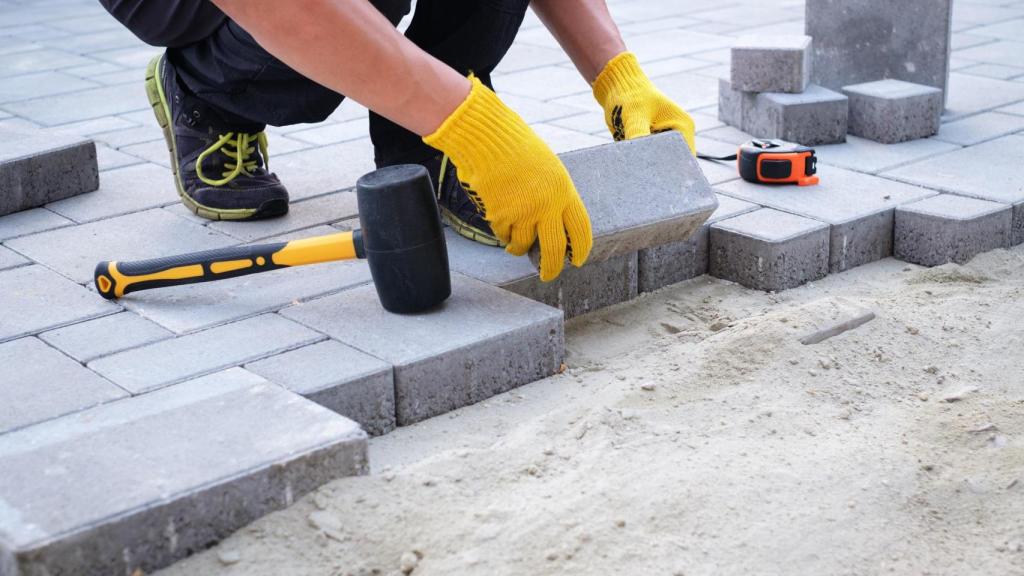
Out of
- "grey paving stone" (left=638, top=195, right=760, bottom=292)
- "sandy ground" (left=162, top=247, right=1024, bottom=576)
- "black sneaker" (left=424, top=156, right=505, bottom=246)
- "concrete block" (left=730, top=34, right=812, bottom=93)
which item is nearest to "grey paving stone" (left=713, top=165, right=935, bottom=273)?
"grey paving stone" (left=638, top=195, right=760, bottom=292)

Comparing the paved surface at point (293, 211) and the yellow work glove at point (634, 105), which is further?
the yellow work glove at point (634, 105)

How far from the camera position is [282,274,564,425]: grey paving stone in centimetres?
235

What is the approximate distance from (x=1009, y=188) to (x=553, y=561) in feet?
7.42

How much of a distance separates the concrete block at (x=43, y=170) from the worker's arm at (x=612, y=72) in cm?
150

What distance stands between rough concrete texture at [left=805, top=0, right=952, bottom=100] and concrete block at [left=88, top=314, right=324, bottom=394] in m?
2.81

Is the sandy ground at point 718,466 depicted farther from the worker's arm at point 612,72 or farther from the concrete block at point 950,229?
the worker's arm at point 612,72

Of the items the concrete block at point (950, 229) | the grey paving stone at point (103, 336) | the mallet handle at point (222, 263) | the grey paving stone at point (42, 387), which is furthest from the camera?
the concrete block at point (950, 229)

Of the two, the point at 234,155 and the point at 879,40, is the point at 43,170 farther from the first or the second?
the point at 879,40

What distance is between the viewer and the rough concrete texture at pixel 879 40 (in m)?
4.26

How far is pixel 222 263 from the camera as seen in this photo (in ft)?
8.61

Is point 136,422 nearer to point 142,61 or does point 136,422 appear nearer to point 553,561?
point 553,561

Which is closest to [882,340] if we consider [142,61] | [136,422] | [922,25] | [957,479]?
[957,479]

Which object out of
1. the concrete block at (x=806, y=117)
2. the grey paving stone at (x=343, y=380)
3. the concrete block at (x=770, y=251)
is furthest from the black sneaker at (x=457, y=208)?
the concrete block at (x=806, y=117)

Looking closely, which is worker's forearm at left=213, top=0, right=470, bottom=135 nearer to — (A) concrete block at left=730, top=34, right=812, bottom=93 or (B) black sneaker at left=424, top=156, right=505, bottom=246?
(B) black sneaker at left=424, top=156, right=505, bottom=246
